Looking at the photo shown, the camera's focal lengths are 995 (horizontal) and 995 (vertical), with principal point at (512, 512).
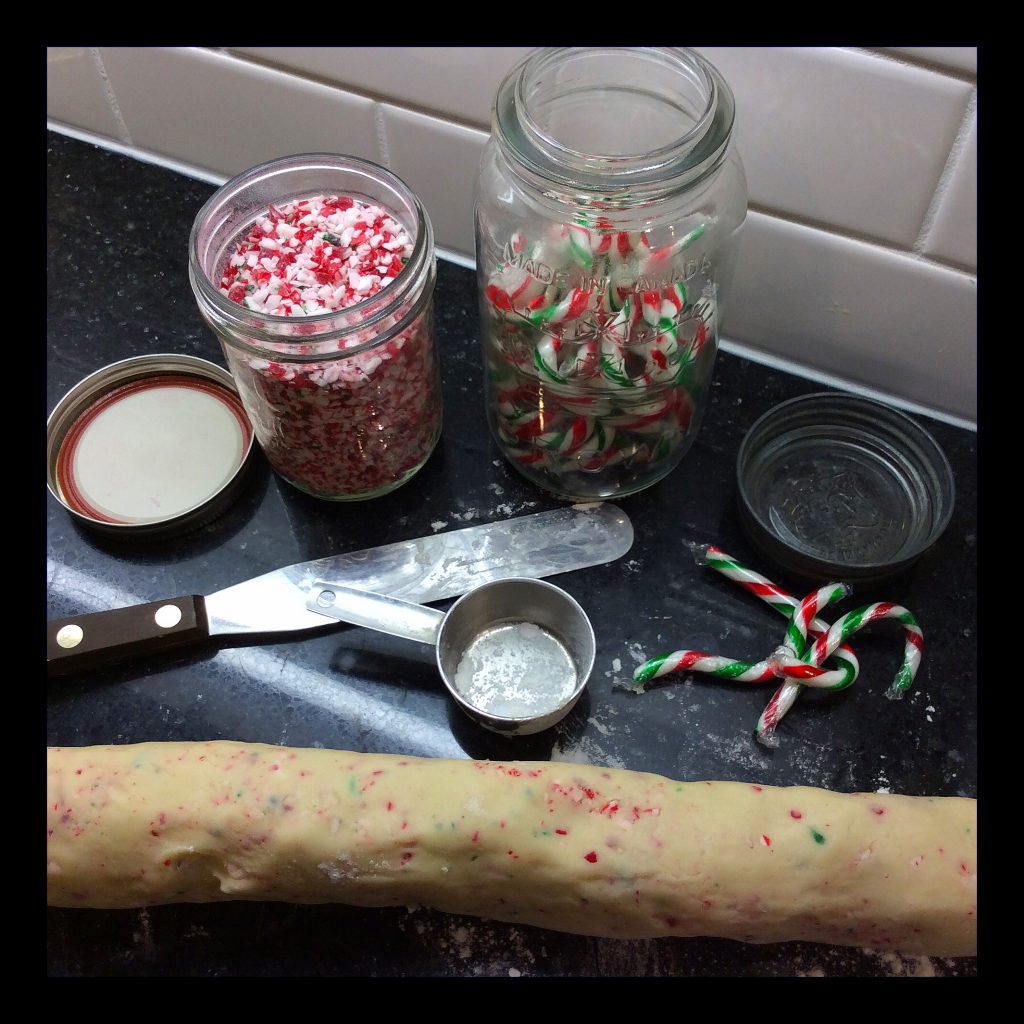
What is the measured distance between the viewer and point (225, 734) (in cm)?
88

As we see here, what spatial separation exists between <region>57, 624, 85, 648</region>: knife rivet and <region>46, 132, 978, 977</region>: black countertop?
0.16 feet

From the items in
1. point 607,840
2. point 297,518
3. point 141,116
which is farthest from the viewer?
point 141,116

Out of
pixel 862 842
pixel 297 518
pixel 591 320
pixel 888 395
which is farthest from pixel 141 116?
pixel 862 842

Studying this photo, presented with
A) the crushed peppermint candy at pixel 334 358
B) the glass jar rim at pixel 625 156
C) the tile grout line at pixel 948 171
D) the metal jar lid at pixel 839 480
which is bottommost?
the metal jar lid at pixel 839 480

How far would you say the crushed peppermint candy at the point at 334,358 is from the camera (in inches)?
32.3

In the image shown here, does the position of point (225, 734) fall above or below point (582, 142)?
below

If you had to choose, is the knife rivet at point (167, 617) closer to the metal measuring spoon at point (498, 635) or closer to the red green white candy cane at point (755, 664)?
the metal measuring spoon at point (498, 635)

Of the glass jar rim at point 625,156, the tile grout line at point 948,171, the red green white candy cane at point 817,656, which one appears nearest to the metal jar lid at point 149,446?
the glass jar rim at point 625,156

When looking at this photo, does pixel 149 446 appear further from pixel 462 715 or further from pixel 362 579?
pixel 462 715

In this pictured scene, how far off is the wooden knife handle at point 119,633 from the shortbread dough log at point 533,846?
0.13 metres

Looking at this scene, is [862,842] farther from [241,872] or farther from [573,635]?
[241,872]

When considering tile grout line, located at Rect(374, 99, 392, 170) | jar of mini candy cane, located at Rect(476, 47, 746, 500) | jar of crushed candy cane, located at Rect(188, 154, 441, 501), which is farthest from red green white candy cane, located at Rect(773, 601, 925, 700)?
tile grout line, located at Rect(374, 99, 392, 170)

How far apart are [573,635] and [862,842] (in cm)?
29

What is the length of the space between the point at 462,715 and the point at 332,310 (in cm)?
37
